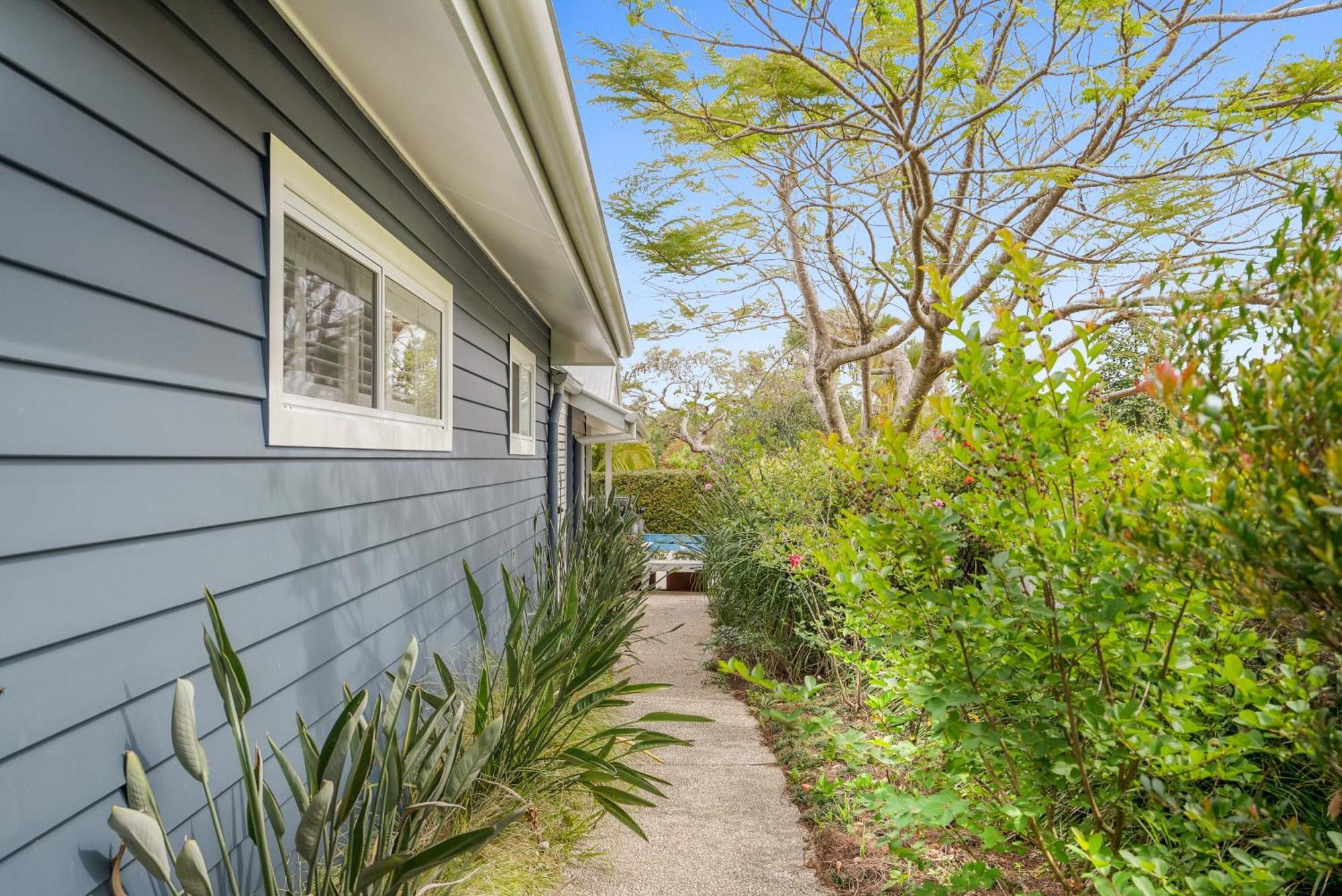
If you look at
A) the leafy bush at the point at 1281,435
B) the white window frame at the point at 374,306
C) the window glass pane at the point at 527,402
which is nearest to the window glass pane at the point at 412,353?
the white window frame at the point at 374,306

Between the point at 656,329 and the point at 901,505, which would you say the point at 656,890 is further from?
the point at 656,329

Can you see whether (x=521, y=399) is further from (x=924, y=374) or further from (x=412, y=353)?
(x=924, y=374)

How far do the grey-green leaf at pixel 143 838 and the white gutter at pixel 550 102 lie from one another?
201cm

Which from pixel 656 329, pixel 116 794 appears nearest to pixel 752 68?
pixel 116 794

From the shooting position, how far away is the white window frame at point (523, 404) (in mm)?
5758

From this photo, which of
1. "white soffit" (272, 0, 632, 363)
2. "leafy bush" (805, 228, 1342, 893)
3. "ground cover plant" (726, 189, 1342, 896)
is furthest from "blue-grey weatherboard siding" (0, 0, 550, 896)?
"leafy bush" (805, 228, 1342, 893)

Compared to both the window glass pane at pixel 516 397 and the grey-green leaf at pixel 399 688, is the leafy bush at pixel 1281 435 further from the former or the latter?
the window glass pane at pixel 516 397

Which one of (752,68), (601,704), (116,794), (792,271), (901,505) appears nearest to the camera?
(116,794)

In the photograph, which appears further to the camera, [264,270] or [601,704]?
[601,704]

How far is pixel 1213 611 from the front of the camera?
1969mm

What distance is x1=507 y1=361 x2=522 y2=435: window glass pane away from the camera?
5898 millimetres

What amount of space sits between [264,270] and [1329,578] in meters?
2.51

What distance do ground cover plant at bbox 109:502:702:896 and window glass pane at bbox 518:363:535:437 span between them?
2329mm

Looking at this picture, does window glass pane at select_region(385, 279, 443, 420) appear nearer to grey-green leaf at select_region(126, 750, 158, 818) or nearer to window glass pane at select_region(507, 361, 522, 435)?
window glass pane at select_region(507, 361, 522, 435)
